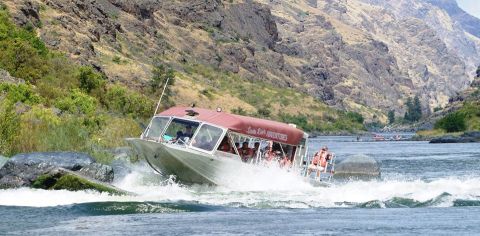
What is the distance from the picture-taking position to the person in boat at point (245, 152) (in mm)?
36562

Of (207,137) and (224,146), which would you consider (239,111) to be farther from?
(207,137)

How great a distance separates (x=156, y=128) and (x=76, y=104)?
27128 millimetres

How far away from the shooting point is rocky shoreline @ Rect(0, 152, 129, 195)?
31.5 m

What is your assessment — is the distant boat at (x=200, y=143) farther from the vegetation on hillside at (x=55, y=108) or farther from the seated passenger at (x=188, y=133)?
the vegetation on hillside at (x=55, y=108)

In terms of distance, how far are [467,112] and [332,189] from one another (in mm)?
168262

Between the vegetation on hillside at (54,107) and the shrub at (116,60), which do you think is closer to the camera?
the vegetation on hillside at (54,107)

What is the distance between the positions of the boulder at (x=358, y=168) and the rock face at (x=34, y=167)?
81.1 feet

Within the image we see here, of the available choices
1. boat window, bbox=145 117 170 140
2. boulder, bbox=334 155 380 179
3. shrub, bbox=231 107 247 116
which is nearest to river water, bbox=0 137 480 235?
boat window, bbox=145 117 170 140

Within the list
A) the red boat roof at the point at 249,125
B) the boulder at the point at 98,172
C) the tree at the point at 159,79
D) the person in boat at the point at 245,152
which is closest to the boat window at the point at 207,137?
the red boat roof at the point at 249,125

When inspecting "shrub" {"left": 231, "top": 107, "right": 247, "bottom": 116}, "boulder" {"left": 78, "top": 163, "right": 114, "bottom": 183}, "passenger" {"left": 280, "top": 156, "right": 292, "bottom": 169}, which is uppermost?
"shrub" {"left": 231, "top": 107, "right": 247, "bottom": 116}

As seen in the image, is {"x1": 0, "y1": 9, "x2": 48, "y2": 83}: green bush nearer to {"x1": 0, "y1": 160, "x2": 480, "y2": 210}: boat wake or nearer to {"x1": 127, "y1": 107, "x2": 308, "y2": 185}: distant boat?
{"x1": 0, "y1": 160, "x2": 480, "y2": 210}: boat wake

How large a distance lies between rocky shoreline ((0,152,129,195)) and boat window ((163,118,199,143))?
13.6 ft

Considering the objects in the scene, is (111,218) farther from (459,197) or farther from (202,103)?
(202,103)

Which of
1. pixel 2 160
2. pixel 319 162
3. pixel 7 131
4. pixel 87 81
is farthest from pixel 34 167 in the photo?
pixel 87 81
